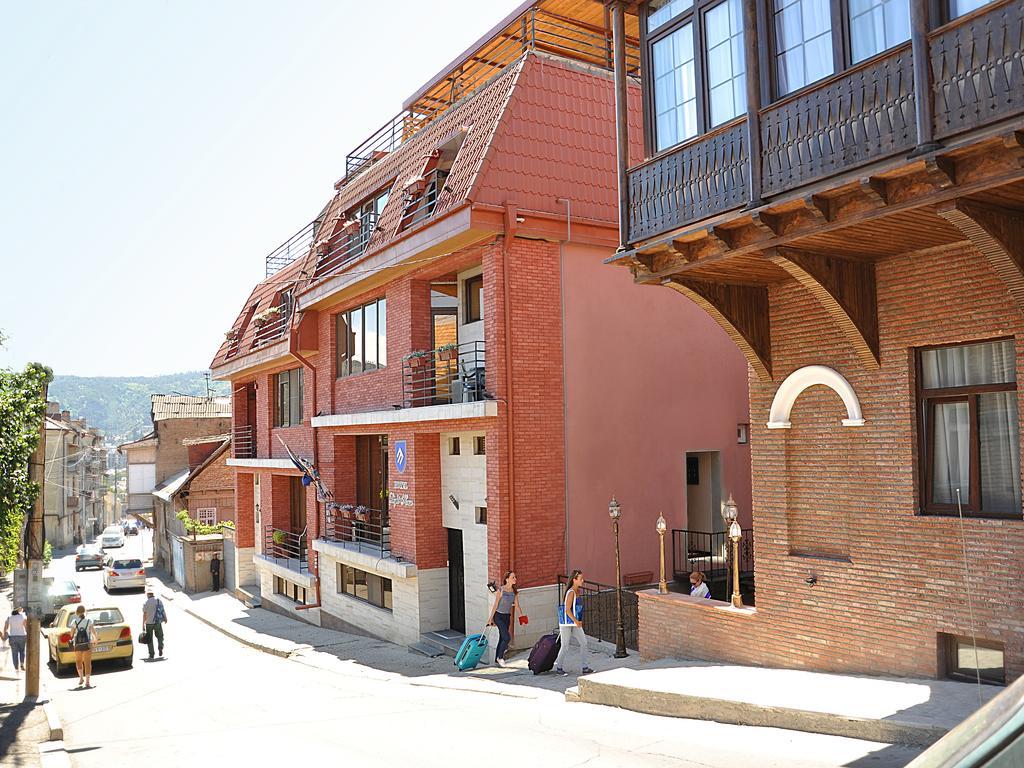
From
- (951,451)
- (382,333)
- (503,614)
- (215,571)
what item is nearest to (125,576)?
(215,571)

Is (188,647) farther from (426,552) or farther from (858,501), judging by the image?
(858,501)

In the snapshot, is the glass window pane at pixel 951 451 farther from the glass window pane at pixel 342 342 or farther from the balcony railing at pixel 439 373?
the glass window pane at pixel 342 342

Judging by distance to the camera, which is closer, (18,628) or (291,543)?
(18,628)

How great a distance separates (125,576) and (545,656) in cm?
3091

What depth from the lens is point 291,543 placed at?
29.7 meters

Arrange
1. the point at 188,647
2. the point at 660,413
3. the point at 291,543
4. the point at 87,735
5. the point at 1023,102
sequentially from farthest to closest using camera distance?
the point at 291,543, the point at 188,647, the point at 660,413, the point at 87,735, the point at 1023,102

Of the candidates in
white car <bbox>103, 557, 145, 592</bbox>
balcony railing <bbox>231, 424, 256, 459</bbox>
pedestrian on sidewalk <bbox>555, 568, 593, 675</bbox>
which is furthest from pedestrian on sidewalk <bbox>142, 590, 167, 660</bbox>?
white car <bbox>103, 557, 145, 592</bbox>

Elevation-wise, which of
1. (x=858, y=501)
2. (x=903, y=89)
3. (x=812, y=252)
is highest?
(x=903, y=89)

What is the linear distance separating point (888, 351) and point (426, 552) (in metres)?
11.8

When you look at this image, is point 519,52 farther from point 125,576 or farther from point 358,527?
point 125,576

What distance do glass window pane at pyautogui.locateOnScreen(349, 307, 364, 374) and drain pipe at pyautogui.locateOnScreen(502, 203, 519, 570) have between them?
24.1 ft

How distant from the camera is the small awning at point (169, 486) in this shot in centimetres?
4641

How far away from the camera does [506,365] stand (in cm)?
1583

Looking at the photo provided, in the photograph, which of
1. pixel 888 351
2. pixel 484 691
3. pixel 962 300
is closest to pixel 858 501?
pixel 888 351
